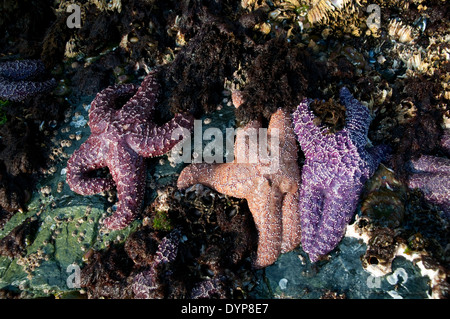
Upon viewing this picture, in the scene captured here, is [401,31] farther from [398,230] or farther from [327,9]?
[398,230]

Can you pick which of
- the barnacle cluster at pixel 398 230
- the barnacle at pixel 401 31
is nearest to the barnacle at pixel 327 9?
the barnacle at pixel 401 31

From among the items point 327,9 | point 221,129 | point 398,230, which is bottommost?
point 398,230

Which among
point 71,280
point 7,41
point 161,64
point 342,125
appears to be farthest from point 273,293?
point 7,41

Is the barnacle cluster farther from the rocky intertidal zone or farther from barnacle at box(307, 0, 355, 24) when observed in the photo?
barnacle at box(307, 0, 355, 24)

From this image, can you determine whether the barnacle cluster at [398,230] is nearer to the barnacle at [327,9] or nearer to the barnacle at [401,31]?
the barnacle at [401,31]

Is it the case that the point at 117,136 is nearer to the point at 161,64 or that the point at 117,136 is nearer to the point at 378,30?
the point at 161,64

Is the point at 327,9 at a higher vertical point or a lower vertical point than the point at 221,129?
higher

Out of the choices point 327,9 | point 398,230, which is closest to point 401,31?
point 327,9

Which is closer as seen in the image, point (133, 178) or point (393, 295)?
point (393, 295)

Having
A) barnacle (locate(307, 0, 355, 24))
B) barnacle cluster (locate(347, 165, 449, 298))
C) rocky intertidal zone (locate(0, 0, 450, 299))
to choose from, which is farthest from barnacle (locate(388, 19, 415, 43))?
barnacle cluster (locate(347, 165, 449, 298))
